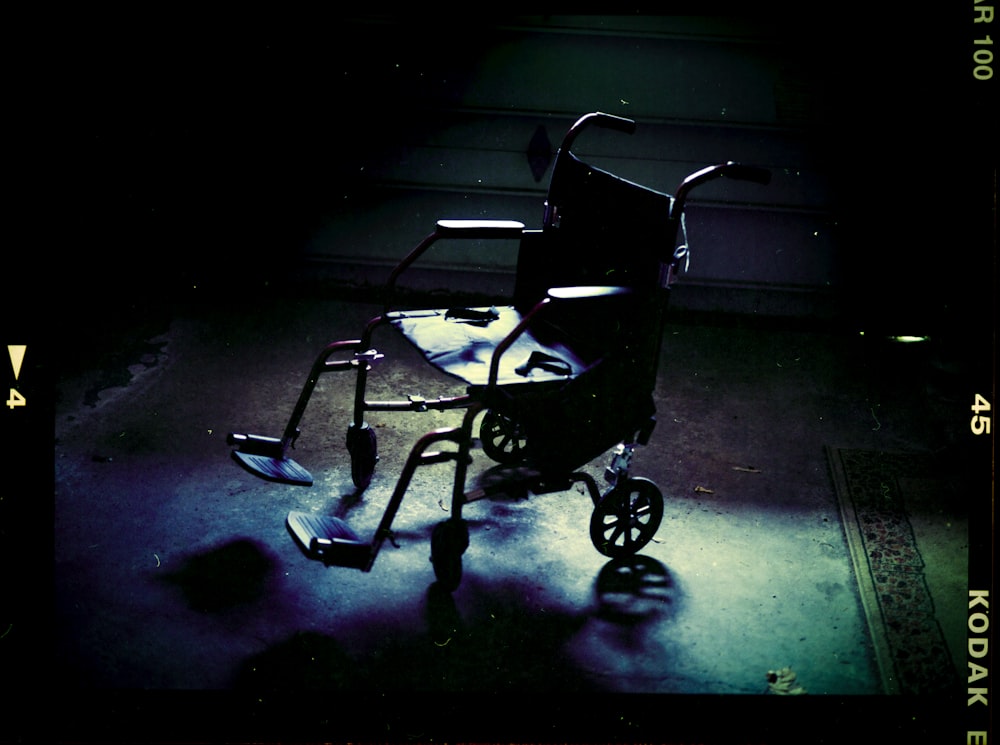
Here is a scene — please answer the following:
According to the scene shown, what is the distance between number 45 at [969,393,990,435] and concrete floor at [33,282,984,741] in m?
0.76

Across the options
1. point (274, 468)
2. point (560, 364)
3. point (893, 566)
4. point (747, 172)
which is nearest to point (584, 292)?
point (560, 364)

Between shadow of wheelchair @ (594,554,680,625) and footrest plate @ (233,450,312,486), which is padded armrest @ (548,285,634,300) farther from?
footrest plate @ (233,450,312,486)

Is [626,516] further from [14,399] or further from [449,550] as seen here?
[14,399]

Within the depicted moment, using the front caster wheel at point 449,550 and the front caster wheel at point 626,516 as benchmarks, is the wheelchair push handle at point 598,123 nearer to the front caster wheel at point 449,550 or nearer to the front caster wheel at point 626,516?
the front caster wheel at point 626,516

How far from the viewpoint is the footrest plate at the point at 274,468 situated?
2881 mm

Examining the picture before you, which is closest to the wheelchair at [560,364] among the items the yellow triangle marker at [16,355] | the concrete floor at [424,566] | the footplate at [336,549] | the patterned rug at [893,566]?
the footplate at [336,549]

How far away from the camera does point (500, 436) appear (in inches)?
134

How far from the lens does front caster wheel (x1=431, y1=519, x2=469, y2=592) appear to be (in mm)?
2576

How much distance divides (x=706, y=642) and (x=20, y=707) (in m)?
1.75

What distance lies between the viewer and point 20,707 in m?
2.08

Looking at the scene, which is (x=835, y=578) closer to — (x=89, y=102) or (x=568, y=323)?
(x=568, y=323)

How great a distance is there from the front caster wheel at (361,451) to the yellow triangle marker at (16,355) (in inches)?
45.9

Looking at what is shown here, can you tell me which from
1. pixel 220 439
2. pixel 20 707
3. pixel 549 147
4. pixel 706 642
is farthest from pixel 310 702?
pixel 549 147

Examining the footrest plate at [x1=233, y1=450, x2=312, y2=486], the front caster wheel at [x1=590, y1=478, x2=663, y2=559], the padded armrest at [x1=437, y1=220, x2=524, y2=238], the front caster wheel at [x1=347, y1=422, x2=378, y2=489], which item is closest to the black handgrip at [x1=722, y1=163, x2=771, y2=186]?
the padded armrest at [x1=437, y1=220, x2=524, y2=238]
